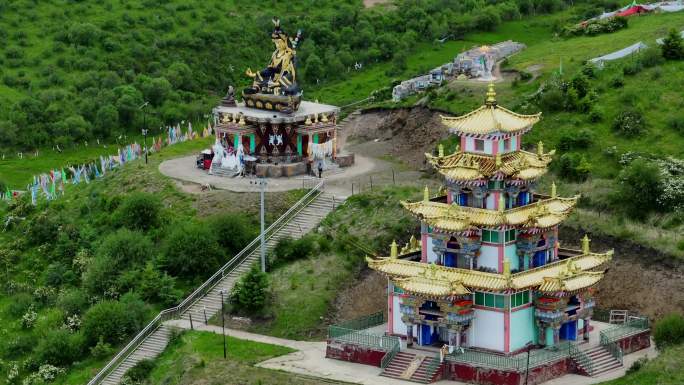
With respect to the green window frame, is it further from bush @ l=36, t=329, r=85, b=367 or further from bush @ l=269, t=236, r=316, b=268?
bush @ l=36, t=329, r=85, b=367

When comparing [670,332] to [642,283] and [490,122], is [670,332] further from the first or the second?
[490,122]

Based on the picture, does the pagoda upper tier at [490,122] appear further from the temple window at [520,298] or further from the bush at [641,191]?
the bush at [641,191]

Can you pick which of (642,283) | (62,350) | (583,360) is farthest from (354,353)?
(62,350)

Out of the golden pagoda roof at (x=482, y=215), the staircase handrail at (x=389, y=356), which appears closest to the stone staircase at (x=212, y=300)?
the staircase handrail at (x=389, y=356)

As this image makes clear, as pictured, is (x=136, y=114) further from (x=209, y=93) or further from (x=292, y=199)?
(x=292, y=199)

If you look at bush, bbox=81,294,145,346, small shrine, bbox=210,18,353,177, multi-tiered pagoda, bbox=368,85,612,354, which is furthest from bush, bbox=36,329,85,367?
small shrine, bbox=210,18,353,177

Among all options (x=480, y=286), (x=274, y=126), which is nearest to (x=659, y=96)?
(x=274, y=126)
